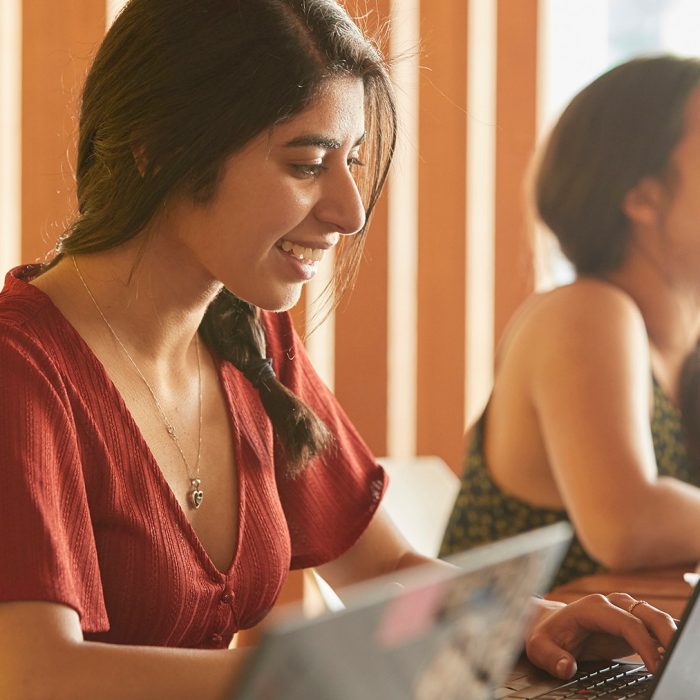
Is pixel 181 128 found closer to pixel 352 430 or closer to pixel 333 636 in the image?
pixel 352 430

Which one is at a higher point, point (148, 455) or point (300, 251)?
→ point (300, 251)

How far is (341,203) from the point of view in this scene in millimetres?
1328

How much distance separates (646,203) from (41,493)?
1.35 metres

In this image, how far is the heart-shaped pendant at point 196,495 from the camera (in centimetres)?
135

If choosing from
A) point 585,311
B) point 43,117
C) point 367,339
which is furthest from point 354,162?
point 367,339

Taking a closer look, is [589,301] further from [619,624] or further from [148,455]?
[148,455]

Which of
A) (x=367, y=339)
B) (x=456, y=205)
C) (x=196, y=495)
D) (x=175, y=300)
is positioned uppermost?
(x=175, y=300)

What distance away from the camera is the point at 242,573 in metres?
1.35

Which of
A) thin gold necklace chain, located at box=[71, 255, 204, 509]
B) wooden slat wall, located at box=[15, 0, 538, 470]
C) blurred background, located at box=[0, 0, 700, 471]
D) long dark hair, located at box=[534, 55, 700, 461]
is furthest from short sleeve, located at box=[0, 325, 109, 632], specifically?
wooden slat wall, located at box=[15, 0, 538, 470]

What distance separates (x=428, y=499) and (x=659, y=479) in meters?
0.49

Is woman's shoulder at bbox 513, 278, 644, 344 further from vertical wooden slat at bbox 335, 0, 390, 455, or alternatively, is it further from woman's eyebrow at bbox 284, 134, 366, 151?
vertical wooden slat at bbox 335, 0, 390, 455

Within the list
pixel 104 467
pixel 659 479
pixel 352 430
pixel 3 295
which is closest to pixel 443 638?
pixel 104 467

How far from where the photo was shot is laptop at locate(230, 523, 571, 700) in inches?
20.1

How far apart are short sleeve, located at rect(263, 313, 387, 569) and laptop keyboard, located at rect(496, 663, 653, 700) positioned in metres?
0.46
